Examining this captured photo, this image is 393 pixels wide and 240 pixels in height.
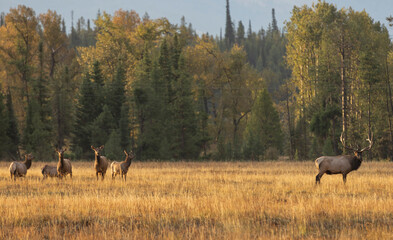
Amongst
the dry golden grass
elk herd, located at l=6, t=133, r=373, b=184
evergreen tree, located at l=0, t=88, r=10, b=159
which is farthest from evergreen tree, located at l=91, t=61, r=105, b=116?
the dry golden grass

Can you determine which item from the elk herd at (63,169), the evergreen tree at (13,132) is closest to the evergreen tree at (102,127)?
the evergreen tree at (13,132)

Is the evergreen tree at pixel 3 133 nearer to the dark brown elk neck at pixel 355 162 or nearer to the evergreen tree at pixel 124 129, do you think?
the evergreen tree at pixel 124 129

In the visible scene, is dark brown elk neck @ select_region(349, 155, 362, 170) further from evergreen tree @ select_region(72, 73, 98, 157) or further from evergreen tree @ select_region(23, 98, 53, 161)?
evergreen tree @ select_region(23, 98, 53, 161)

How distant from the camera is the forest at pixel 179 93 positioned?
41.2 metres

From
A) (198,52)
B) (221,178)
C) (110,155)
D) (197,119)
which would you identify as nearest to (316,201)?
(221,178)

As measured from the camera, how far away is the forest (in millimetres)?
41219

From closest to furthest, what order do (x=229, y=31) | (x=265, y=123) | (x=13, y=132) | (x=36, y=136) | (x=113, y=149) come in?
(x=113, y=149) → (x=36, y=136) → (x=13, y=132) → (x=265, y=123) → (x=229, y=31)

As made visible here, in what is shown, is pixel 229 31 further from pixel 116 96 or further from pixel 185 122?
pixel 185 122

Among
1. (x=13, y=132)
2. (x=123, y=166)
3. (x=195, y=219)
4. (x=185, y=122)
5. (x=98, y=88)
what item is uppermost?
(x=98, y=88)

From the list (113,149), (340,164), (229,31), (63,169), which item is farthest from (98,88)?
(229,31)

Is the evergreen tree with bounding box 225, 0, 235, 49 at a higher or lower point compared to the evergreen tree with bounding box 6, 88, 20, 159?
higher

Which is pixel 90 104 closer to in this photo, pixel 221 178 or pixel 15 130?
pixel 15 130

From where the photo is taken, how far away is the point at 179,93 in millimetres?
44219

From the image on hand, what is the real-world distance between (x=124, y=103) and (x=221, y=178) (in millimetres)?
26770
